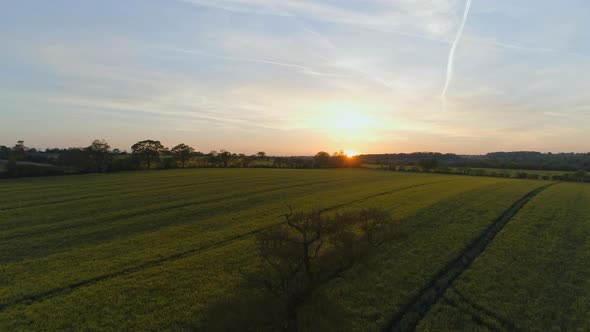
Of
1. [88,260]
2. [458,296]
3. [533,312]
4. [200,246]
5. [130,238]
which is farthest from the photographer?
[130,238]

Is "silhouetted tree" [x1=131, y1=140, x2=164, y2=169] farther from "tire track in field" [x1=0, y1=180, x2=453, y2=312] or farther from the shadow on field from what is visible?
the shadow on field

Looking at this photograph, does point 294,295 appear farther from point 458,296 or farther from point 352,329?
point 458,296

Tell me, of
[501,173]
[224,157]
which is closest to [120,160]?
[224,157]

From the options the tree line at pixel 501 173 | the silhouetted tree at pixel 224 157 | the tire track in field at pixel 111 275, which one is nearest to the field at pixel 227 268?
the tire track in field at pixel 111 275

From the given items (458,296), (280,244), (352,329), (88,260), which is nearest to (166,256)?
(88,260)

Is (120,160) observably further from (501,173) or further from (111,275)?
(501,173)

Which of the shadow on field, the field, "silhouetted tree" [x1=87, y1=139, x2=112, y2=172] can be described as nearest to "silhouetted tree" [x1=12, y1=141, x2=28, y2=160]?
"silhouetted tree" [x1=87, y1=139, x2=112, y2=172]
